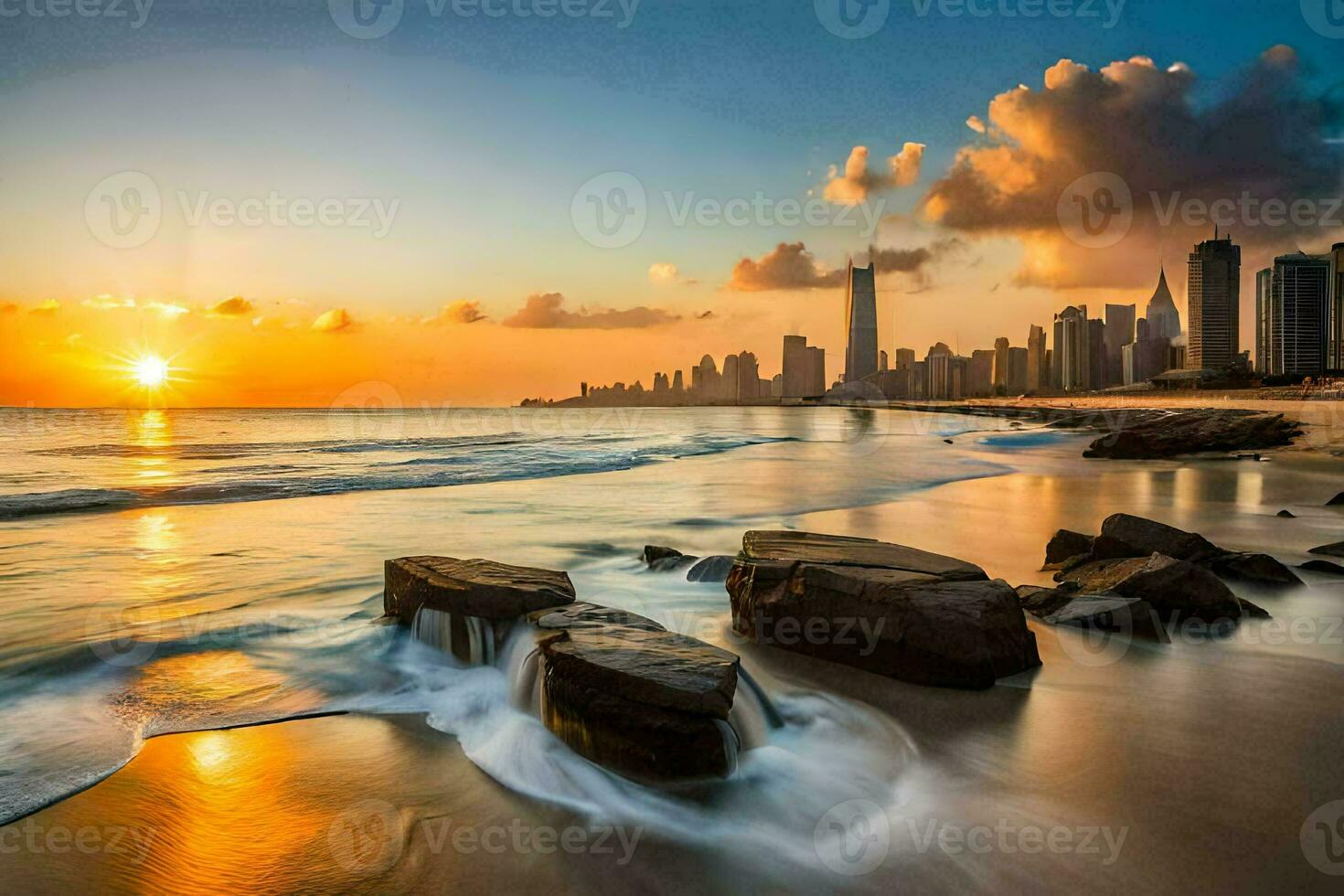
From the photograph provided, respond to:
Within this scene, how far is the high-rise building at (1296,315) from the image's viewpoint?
409 feet

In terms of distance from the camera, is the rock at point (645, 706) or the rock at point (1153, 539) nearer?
the rock at point (645, 706)

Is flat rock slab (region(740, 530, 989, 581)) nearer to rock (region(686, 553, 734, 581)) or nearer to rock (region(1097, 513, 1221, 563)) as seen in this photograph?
rock (region(686, 553, 734, 581))

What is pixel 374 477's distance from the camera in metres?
22.2

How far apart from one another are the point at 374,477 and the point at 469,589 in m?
18.5

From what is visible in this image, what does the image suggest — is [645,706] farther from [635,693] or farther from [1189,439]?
[1189,439]

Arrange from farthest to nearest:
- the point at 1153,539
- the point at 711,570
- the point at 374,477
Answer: the point at 374,477, the point at 711,570, the point at 1153,539

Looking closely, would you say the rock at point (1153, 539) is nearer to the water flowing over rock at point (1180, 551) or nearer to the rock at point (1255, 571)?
the water flowing over rock at point (1180, 551)

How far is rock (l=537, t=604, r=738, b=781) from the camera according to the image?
3.62 meters

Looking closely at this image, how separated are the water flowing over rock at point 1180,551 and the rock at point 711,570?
3410mm

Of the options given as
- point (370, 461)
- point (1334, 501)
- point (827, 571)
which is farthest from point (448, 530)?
point (370, 461)

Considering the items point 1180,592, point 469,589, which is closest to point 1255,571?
point 1180,592

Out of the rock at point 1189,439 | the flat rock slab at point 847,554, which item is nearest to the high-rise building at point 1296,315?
the rock at point 1189,439

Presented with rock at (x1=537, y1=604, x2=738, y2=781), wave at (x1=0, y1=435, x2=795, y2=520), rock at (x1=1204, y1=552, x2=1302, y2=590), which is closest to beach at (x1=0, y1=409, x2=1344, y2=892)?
rock at (x1=537, y1=604, x2=738, y2=781)

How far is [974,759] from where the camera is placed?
12.4ft
